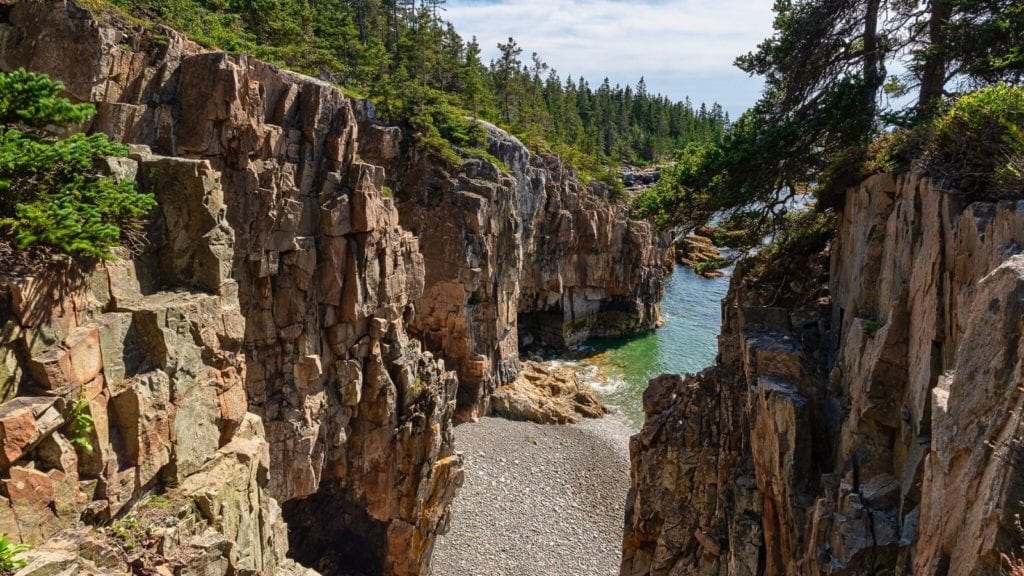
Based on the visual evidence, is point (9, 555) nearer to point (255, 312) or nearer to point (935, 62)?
point (255, 312)

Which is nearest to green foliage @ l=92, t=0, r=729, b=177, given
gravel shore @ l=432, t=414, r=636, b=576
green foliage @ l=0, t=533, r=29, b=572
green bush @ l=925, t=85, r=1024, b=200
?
green bush @ l=925, t=85, r=1024, b=200

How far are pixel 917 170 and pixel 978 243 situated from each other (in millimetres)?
3144

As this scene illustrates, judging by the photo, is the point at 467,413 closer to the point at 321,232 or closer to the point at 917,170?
the point at 321,232

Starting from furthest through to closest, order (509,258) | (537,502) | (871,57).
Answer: (509,258) → (537,502) → (871,57)

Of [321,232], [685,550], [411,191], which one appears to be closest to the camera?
[685,550]

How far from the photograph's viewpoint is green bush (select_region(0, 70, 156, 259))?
25.9ft

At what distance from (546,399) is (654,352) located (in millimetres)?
16743

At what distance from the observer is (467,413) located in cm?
3753

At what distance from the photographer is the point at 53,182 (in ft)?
27.9

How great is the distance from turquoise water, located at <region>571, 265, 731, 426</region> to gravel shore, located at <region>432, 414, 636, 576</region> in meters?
6.83

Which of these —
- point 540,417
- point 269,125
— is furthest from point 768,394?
point 540,417

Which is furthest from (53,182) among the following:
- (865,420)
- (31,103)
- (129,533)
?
(865,420)

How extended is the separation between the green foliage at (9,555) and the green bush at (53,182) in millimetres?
3803

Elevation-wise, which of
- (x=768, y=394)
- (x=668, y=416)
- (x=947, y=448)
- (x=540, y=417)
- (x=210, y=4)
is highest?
(x=210, y=4)
